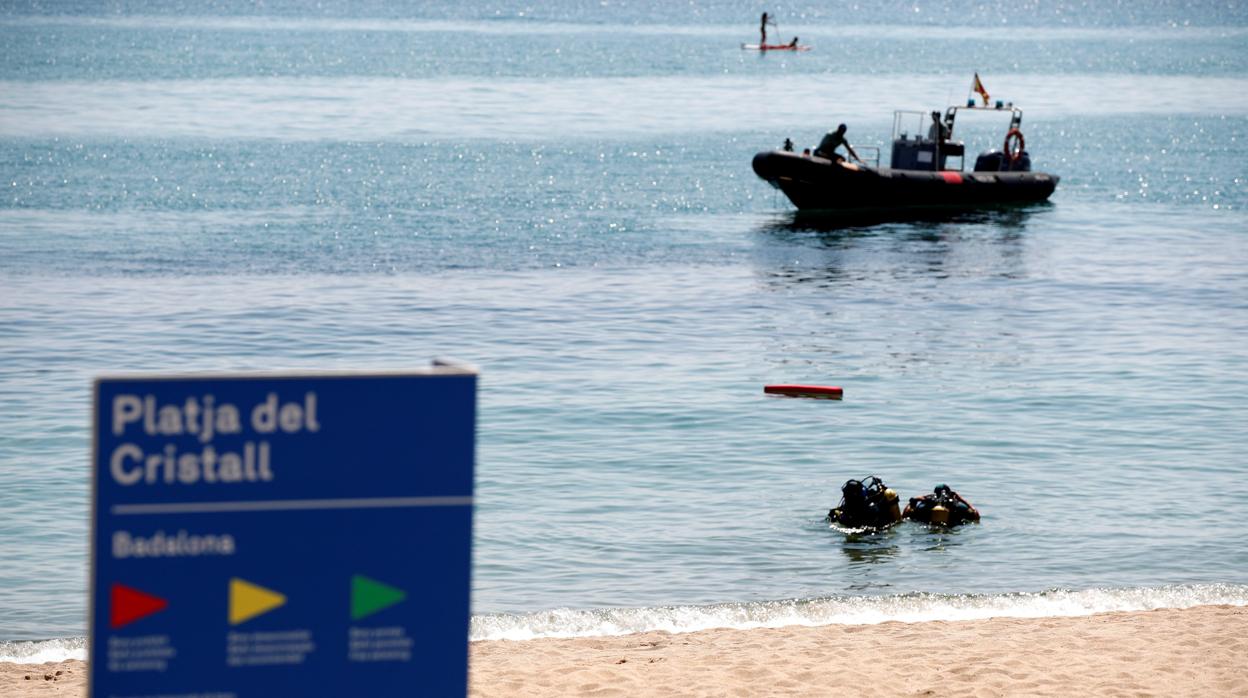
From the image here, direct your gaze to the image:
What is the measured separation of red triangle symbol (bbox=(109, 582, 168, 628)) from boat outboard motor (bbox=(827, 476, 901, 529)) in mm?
11263

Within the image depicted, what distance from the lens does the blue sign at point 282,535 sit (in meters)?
4.15

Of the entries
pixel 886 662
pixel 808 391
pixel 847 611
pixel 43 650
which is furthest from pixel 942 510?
pixel 43 650

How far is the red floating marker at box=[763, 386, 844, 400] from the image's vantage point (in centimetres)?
2222

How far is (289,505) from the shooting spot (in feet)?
14.1

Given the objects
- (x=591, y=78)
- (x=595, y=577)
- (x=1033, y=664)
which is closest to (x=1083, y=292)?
(x=595, y=577)

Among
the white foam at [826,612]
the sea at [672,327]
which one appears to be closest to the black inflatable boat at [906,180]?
the sea at [672,327]

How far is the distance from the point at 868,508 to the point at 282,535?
11.1m

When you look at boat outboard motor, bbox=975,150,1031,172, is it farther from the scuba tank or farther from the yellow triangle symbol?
the yellow triangle symbol

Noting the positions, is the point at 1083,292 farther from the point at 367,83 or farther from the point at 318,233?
the point at 367,83

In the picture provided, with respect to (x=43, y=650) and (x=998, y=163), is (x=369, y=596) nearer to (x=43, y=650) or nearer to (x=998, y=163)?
(x=43, y=650)

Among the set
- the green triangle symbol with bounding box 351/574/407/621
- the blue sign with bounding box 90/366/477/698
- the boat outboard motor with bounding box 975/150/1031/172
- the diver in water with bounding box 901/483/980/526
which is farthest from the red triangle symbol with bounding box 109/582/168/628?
the boat outboard motor with bounding box 975/150/1031/172

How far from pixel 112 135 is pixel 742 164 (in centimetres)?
2132

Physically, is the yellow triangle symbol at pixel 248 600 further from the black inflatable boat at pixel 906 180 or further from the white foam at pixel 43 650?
the black inflatable boat at pixel 906 180

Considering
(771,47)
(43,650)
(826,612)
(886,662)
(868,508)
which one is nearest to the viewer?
(886,662)
